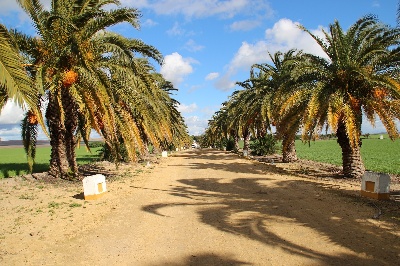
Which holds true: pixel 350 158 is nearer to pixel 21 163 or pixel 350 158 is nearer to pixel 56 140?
pixel 56 140

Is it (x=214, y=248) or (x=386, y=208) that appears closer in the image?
(x=214, y=248)

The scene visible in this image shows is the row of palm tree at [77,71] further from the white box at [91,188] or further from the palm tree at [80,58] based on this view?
the white box at [91,188]

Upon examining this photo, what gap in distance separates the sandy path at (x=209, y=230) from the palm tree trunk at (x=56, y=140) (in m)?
2.98

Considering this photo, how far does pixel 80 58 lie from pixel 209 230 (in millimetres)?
7734

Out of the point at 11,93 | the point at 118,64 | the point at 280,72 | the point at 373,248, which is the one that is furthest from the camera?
the point at 280,72

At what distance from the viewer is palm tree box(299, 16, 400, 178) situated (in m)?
10.9

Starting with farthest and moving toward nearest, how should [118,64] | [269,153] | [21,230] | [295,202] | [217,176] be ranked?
[269,153] → [217,176] → [118,64] → [295,202] → [21,230]

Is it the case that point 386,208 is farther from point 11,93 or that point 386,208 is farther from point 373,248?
point 11,93

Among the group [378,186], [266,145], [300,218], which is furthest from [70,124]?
[266,145]

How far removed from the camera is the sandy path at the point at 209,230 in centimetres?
482

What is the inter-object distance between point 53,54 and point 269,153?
2018 centimetres

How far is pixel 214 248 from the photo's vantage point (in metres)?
5.17

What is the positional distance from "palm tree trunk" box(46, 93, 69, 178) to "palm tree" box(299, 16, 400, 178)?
32.4 feet

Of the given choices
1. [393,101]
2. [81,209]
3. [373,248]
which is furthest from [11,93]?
[393,101]
